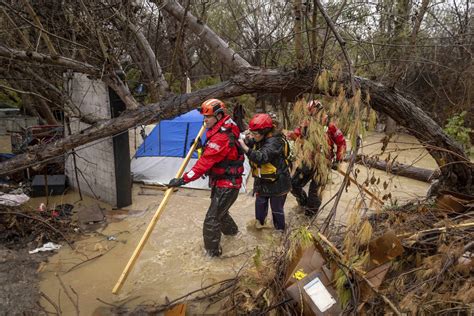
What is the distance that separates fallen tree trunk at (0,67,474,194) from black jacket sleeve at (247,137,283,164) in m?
0.67

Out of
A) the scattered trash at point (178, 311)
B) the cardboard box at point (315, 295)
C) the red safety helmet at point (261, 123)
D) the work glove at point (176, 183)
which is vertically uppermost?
the red safety helmet at point (261, 123)

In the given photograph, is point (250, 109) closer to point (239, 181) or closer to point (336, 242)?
point (239, 181)

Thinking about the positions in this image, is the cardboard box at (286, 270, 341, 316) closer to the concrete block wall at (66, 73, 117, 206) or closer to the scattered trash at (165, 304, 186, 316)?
the scattered trash at (165, 304, 186, 316)

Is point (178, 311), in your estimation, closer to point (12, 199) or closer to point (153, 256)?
point (153, 256)

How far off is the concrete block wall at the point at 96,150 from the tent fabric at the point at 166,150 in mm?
1002

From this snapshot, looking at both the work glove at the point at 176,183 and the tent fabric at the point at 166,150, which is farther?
the tent fabric at the point at 166,150

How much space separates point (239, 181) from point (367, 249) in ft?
7.52

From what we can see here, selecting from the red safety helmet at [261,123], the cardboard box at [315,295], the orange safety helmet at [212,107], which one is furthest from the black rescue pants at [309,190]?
the cardboard box at [315,295]

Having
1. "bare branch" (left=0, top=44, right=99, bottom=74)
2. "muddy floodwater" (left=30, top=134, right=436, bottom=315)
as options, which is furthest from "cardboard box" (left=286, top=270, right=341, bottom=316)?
"bare branch" (left=0, top=44, right=99, bottom=74)

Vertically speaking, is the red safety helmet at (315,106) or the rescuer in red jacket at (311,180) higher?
the red safety helmet at (315,106)

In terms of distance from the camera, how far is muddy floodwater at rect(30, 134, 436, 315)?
12.9 feet

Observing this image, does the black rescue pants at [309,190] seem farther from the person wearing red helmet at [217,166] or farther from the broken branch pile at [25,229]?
the broken branch pile at [25,229]

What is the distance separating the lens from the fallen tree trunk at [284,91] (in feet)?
14.5

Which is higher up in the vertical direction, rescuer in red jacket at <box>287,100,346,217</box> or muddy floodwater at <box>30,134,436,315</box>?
rescuer in red jacket at <box>287,100,346,217</box>
